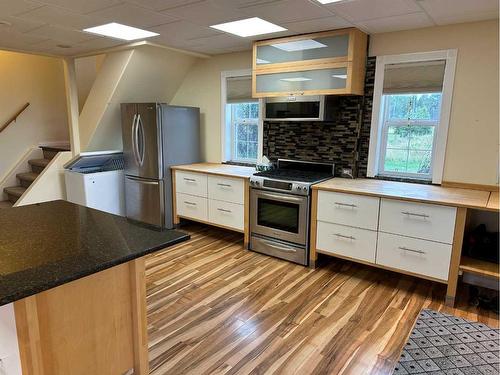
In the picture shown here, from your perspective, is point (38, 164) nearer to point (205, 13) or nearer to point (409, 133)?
point (205, 13)

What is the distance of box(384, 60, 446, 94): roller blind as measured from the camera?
3.07 meters

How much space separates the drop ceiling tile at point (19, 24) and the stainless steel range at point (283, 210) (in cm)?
248

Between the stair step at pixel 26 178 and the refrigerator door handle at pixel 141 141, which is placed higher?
the refrigerator door handle at pixel 141 141

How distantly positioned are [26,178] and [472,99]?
19.6ft

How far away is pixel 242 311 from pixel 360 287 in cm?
110

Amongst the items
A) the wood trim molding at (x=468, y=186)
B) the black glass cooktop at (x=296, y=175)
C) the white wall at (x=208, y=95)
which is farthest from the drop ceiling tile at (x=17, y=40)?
the wood trim molding at (x=468, y=186)

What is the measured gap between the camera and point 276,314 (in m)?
2.53

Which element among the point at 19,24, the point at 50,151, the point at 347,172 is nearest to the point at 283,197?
the point at 347,172

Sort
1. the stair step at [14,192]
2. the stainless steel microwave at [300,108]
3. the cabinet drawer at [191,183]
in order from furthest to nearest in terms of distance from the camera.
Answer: the stair step at [14,192]
the cabinet drawer at [191,183]
the stainless steel microwave at [300,108]

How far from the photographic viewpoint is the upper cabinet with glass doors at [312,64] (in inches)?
123

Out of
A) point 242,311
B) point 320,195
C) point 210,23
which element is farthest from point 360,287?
point 210,23

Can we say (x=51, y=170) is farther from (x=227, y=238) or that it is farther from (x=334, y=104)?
(x=334, y=104)

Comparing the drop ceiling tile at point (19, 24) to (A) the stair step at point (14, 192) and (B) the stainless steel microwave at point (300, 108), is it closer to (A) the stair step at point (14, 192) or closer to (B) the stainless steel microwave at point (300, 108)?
(B) the stainless steel microwave at point (300, 108)

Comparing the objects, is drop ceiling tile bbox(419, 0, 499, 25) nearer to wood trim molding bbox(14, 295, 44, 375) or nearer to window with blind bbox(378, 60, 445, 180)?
window with blind bbox(378, 60, 445, 180)
